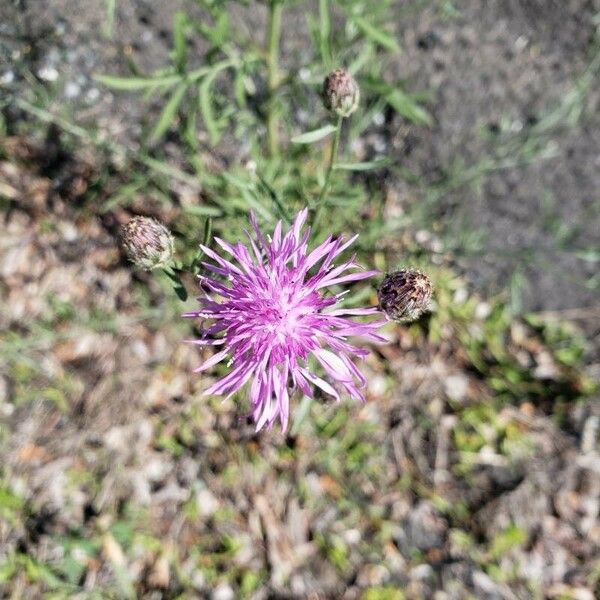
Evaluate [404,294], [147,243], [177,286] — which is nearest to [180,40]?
[147,243]

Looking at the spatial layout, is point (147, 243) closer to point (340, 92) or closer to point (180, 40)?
point (340, 92)

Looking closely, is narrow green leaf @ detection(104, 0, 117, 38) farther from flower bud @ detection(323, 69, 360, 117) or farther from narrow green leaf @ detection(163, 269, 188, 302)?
narrow green leaf @ detection(163, 269, 188, 302)

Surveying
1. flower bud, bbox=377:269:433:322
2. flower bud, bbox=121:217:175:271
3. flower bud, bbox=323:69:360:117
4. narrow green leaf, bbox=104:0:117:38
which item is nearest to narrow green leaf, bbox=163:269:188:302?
flower bud, bbox=121:217:175:271

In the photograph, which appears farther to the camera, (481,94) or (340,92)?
(481,94)

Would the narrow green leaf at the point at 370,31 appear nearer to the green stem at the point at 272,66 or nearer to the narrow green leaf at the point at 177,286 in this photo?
the green stem at the point at 272,66

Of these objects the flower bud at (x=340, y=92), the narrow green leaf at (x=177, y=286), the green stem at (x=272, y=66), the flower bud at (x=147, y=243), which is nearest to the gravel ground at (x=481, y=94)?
Answer: the green stem at (x=272, y=66)

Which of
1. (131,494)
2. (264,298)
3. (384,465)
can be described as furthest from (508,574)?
(264,298)

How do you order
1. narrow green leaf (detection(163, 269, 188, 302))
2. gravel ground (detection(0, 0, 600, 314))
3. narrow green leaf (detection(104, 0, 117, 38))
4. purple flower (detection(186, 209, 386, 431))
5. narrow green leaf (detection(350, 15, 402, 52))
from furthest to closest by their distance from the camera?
Answer: gravel ground (detection(0, 0, 600, 314))
narrow green leaf (detection(350, 15, 402, 52))
narrow green leaf (detection(104, 0, 117, 38))
purple flower (detection(186, 209, 386, 431))
narrow green leaf (detection(163, 269, 188, 302))
